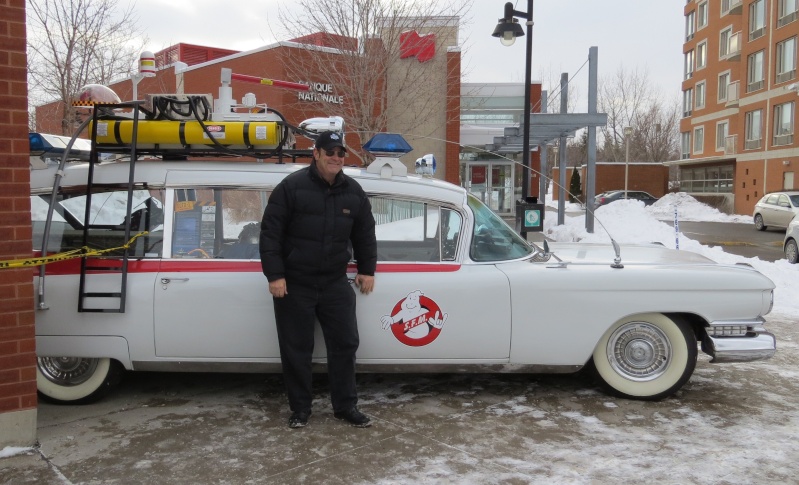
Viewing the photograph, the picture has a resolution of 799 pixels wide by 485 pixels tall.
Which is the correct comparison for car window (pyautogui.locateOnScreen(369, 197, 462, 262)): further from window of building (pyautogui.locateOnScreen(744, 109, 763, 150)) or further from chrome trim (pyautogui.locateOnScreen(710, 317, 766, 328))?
window of building (pyautogui.locateOnScreen(744, 109, 763, 150))

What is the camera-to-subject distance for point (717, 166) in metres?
40.8

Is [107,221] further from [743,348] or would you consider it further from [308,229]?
[743,348]

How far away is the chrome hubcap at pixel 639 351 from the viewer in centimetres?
485

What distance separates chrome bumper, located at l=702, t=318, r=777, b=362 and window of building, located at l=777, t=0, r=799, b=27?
1325 inches

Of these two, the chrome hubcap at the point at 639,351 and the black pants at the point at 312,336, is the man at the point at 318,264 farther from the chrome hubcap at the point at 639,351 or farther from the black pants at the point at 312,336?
the chrome hubcap at the point at 639,351

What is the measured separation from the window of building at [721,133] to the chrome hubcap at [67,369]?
42.0 metres

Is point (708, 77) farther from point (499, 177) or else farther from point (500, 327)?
point (500, 327)

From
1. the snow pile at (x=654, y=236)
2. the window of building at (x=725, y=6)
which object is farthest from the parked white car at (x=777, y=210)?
the window of building at (x=725, y=6)

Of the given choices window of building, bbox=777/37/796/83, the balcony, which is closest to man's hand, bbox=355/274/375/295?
window of building, bbox=777/37/796/83

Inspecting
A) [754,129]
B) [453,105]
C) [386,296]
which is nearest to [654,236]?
[453,105]

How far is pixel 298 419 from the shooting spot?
4355 millimetres

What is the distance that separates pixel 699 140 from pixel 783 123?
11020 millimetres

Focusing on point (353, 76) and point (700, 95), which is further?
point (700, 95)

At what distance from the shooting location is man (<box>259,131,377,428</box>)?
13.8ft
